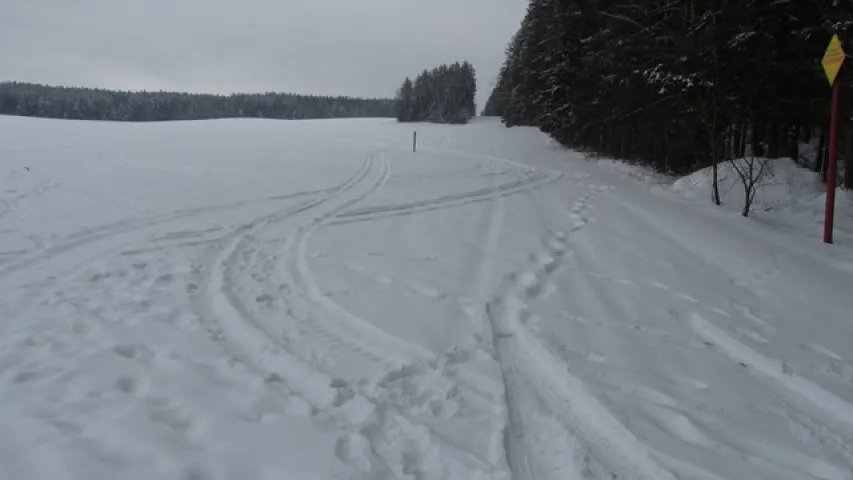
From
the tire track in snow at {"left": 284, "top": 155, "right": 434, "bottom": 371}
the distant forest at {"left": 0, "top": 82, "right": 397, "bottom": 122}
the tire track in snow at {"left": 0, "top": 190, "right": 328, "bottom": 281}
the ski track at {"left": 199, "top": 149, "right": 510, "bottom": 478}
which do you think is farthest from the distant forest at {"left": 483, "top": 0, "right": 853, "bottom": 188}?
the distant forest at {"left": 0, "top": 82, "right": 397, "bottom": 122}

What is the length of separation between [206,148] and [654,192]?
16568 millimetres

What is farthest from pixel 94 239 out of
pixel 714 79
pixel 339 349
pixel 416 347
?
pixel 714 79

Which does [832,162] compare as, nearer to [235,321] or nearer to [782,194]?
[782,194]

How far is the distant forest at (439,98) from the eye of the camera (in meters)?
73.6

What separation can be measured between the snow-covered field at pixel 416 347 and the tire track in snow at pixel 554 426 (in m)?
0.01

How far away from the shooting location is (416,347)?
12.8 feet

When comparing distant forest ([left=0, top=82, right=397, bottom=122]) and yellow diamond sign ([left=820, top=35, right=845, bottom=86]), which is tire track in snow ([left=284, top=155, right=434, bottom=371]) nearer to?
yellow diamond sign ([left=820, top=35, right=845, bottom=86])

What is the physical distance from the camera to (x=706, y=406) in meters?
3.26

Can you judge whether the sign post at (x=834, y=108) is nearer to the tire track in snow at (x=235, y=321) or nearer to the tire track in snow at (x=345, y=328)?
the tire track in snow at (x=345, y=328)

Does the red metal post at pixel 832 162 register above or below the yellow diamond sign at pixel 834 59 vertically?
below

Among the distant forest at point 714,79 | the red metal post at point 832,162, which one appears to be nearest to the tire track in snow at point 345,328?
the red metal post at point 832,162

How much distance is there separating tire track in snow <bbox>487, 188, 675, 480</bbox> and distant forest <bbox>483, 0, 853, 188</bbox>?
869 cm

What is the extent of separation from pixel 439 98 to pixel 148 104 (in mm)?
46235

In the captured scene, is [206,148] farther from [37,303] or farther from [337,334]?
[337,334]
